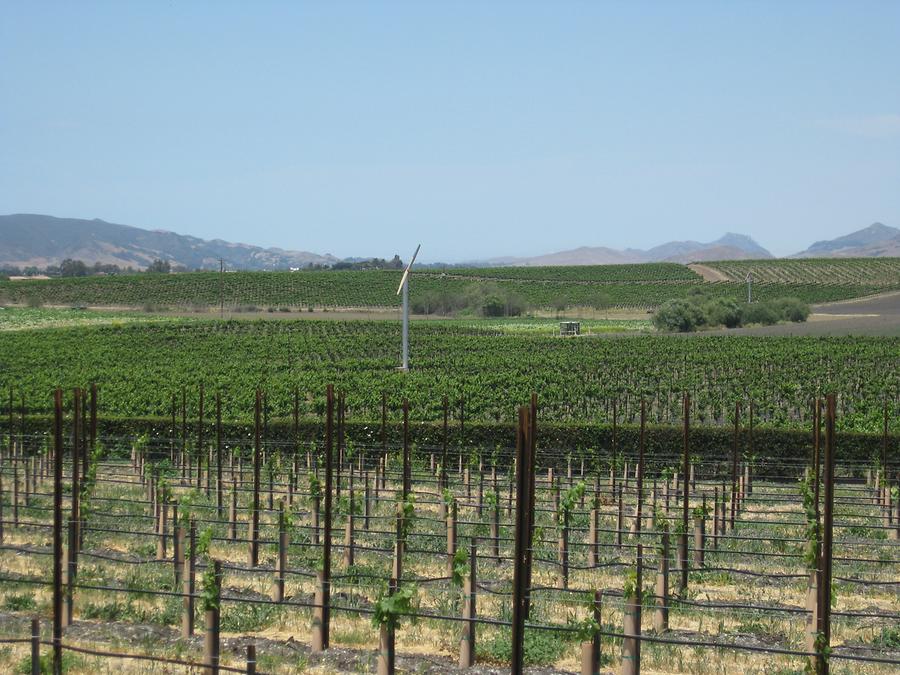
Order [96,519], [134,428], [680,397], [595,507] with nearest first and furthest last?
1. [595,507]
2. [96,519]
3. [134,428]
4. [680,397]

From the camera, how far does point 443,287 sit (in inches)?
4870

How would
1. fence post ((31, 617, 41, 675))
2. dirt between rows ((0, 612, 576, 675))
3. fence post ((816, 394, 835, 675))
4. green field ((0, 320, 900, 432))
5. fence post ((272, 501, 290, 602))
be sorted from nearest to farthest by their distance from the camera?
1. fence post ((31, 617, 41, 675))
2. fence post ((816, 394, 835, 675))
3. dirt between rows ((0, 612, 576, 675))
4. fence post ((272, 501, 290, 602))
5. green field ((0, 320, 900, 432))

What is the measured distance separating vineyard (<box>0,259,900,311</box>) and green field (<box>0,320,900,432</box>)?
4883cm

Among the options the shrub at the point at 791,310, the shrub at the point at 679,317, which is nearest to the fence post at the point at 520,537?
the shrub at the point at 679,317

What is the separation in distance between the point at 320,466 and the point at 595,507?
9.90 meters

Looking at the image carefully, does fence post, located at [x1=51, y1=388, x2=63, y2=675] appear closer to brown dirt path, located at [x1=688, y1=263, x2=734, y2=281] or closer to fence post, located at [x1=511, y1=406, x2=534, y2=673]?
fence post, located at [x1=511, y1=406, x2=534, y2=673]

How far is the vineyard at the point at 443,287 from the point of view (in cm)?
11300

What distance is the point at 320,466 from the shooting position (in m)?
23.4

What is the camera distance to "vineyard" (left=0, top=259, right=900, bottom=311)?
113000mm

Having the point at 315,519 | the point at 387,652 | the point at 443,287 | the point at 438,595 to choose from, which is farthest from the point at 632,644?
the point at 443,287

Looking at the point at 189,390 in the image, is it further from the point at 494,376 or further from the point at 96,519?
the point at 96,519

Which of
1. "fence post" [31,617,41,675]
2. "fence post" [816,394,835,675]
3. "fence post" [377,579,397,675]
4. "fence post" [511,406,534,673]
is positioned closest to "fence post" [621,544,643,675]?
"fence post" [511,406,534,673]

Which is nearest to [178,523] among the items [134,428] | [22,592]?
[22,592]

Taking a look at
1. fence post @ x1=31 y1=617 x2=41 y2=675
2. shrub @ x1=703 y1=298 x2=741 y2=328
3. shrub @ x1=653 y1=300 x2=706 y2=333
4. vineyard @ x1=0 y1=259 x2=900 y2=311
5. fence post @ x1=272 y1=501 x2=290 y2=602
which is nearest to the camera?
fence post @ x1=31 y1=617 x2=41 y2=675
